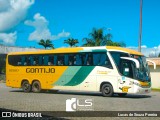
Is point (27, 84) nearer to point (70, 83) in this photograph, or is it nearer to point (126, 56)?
point (70, 83)

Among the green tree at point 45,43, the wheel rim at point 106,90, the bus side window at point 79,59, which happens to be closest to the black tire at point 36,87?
the bus side window at point 79,59

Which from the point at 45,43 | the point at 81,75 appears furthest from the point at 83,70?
the point at 45,43

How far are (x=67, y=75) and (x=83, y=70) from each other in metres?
1.41

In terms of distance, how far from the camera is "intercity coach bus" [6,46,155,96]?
24250mm

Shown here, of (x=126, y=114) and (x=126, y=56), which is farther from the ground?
(x=126, y=56)

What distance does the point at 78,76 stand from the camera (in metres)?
26.1

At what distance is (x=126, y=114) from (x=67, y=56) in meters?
12.7

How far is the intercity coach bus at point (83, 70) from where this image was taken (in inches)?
955

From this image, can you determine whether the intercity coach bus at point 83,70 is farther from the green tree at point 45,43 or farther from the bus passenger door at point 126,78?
the green tree at point 45,43

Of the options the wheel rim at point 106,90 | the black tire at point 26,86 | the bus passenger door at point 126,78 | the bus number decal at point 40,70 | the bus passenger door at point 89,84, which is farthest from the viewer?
the black tire at point 26,86

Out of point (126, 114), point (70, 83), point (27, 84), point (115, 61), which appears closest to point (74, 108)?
point (126, 114)

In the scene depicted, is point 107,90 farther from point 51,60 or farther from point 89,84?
point 51,60

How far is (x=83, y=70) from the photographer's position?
25891mm

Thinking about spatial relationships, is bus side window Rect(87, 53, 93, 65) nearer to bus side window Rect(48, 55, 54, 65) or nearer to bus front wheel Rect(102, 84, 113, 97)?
bus front wheel Rect(102, 84, 113, 97)
